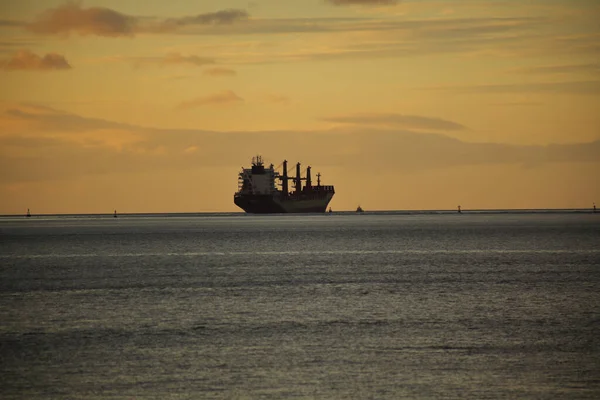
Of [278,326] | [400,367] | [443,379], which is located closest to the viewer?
[443,379]

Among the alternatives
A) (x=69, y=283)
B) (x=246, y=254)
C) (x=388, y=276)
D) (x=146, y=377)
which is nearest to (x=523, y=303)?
(x=388, y=276)

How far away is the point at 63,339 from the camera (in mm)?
33375

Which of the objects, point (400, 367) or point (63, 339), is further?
point (63, 339)

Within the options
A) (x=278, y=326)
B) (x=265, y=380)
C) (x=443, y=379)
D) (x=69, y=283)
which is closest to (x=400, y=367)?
(x=443, y=379)

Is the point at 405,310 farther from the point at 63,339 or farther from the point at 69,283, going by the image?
the point at 69,283

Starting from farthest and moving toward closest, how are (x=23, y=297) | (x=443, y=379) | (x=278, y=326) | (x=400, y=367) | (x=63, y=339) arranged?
(x=23, y=297) < (x=278, y=326) < (x=63, y=339) < (x=400, y=367) < (x=443, y=379)

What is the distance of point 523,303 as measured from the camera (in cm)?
4469

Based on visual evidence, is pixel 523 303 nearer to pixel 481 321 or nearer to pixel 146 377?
pixel 481 321

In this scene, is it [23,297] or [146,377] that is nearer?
[146,377]

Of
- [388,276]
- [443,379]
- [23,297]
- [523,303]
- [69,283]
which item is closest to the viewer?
[443,379]

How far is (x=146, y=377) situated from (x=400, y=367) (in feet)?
21.9

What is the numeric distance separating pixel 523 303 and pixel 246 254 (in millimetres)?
52704

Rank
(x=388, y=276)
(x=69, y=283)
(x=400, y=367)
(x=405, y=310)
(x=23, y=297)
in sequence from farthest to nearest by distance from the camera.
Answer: (x=388, y=276) < (x=69, y=283) < (x=23, y=297) < (x=405, y=310) < (x=400, y=367)

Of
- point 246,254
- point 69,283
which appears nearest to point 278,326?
point 69,283
